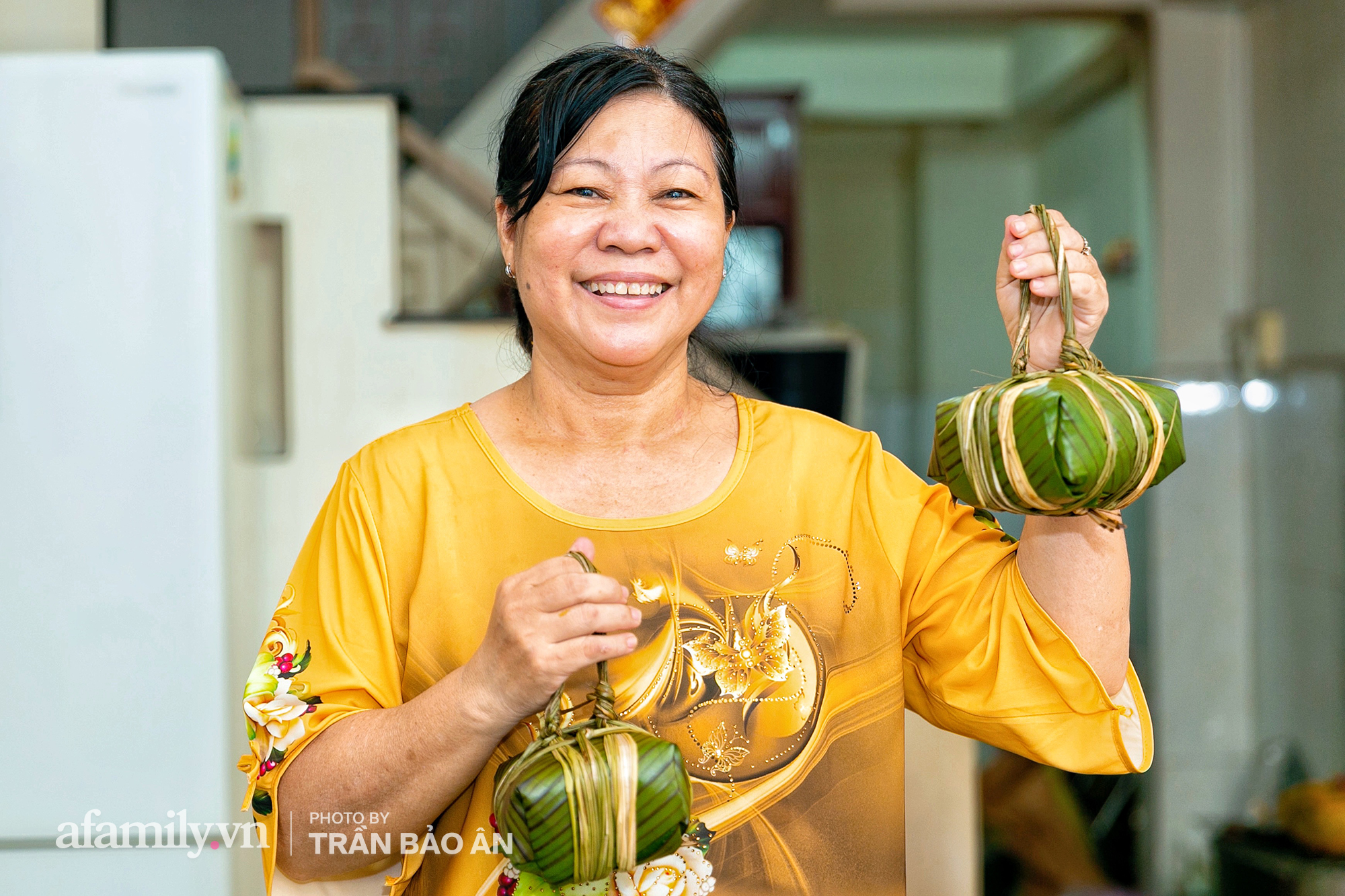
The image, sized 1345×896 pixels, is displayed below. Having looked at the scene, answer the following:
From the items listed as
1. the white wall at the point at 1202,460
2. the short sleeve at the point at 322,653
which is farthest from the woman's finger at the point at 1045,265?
the white wall at the point at 1202,460

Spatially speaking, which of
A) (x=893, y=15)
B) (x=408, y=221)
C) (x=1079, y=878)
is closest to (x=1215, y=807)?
(x=1079, y=878)

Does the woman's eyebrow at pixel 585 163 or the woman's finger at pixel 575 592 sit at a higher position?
the woman's eyebrow at pixel 585 163

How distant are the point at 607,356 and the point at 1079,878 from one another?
117 inches

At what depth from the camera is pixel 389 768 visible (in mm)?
789

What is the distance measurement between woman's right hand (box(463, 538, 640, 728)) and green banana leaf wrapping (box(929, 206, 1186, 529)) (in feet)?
0.84

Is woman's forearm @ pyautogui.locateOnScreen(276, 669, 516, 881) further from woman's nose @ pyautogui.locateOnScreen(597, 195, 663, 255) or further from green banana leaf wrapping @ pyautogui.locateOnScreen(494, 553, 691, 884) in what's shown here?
woman's nose @ pyautogui.locateOnScreen(597, 195, 663, 255)

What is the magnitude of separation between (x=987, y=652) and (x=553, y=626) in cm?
37

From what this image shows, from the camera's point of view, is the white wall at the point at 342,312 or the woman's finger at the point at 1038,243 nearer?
the woman's finger at the point at 1038,243

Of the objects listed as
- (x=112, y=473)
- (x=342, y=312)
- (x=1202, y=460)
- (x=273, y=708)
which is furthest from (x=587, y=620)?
(x=1202, y=460)

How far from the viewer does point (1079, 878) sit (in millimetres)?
3189

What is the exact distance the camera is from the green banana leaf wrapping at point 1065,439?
2.24ft

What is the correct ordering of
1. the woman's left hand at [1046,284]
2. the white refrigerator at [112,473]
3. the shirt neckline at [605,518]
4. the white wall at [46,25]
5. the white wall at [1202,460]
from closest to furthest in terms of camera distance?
1. the woman's left hand at [1046,284]
2. the shirt neckline at [605,518]
3. the white refrigerator at [112,473]
4. the white wall at [46,25]
5. the white wall at [1202,460]

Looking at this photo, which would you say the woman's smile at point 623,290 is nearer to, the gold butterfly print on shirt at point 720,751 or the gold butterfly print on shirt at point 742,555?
the gold butterfly print on shirt at point 742,555

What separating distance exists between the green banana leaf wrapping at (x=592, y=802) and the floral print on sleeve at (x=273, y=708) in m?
0.20
